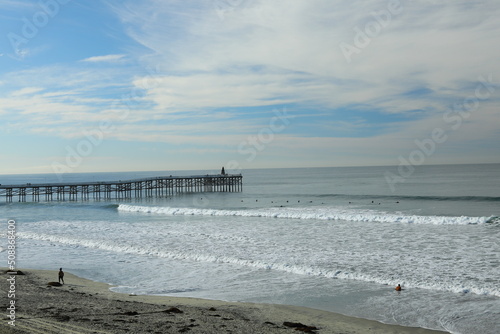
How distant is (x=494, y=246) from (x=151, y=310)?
623 inches

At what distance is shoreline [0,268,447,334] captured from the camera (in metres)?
8.41

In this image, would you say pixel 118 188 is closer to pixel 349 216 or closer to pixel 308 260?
pixel 349 216

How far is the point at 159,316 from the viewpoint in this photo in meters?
9.37

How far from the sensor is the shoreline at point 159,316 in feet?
27.6

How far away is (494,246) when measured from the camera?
18.2 m

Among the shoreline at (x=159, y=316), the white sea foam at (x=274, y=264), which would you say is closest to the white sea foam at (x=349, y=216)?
the white sea foam at (x=274, y=264)

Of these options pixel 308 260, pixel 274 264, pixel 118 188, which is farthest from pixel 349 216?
pixel 118 188

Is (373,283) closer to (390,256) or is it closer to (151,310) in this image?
(390,256)

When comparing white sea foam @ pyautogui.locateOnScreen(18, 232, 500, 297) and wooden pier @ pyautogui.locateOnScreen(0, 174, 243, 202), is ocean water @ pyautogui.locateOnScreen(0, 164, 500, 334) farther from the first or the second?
wooden pier @ pyautogui.locateOnScreen(0, 174, 243, 202)

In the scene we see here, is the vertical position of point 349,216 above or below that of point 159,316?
above

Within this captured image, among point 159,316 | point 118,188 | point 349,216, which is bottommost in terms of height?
point 159,316

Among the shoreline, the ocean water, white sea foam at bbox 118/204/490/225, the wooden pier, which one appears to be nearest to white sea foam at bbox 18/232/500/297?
the ocean water

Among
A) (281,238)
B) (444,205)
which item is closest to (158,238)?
(281,238)

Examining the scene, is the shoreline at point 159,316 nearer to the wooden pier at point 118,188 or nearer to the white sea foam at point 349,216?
the white sea foam at point 349,216
